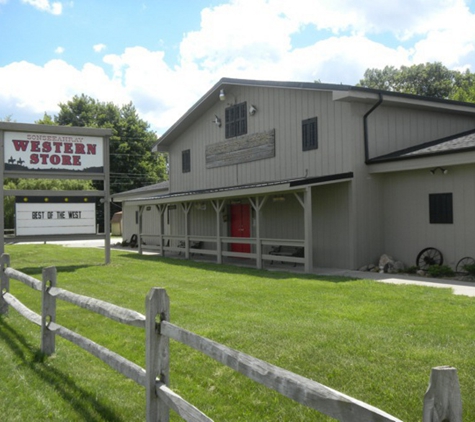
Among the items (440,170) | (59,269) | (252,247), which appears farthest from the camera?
(252,247)

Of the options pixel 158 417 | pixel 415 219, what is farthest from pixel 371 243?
pixel 158 417

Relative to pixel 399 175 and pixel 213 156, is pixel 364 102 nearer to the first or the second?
pixel 399 175

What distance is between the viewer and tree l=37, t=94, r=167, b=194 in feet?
175

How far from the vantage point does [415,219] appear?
14.5 metres

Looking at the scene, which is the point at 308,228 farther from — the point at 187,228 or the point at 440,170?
the point at 187,228

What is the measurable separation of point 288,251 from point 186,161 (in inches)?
312

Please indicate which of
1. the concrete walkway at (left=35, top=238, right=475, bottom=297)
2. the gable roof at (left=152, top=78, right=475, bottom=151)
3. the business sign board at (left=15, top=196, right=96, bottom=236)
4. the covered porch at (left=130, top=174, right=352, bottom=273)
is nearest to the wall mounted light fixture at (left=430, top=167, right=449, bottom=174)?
the covered porch at (left=130, top=174, right=352, bottom=273)

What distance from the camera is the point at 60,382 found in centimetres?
545

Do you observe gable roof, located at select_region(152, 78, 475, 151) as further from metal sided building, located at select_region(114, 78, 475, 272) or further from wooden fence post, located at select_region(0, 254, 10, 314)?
wooden fence post, located at select_region(0, 254, 10, 314)

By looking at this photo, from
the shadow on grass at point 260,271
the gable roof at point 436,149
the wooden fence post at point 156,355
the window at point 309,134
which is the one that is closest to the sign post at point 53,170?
the shadow on grass at point 260,271

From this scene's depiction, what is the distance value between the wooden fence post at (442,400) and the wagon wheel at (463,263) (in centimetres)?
1164

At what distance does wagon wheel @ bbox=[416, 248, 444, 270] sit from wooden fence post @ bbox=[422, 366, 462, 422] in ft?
40.7

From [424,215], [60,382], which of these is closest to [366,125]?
[424,215]

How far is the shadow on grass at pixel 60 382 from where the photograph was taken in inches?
182
